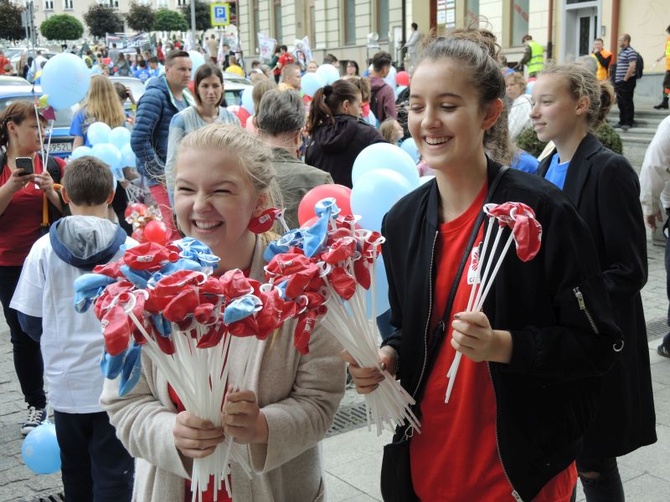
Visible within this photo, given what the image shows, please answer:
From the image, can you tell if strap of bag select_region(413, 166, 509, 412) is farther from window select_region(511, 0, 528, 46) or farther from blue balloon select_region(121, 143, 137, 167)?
window select_region(511, 0, 528, 46)

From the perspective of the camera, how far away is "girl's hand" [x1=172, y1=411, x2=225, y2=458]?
179cm

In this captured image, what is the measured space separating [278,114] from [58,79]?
10.9ft

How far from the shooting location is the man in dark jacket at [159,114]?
6410 millimetres

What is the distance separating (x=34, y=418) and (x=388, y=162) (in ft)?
8.49

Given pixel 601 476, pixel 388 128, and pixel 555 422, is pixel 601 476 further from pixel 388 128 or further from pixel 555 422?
pixel 388 128

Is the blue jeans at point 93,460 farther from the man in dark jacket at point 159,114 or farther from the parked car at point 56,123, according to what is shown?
the parked car at point 56,123

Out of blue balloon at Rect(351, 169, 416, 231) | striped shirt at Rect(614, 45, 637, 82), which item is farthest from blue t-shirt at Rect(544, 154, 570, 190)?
striped shirt at Rect(614, 45, 637, 82)

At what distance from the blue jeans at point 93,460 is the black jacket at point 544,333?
1.77 metres

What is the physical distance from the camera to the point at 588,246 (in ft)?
6.70

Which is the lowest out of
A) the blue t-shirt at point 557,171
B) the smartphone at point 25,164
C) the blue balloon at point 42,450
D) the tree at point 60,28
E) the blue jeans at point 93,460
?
the blue balloon at point 42,450

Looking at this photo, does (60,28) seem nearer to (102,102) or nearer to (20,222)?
(102,102)

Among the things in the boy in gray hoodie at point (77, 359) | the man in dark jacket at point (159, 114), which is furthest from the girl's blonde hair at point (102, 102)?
the boy in gray hoodie at point (77, 359)

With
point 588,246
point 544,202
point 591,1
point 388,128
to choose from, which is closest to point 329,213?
point 544,202

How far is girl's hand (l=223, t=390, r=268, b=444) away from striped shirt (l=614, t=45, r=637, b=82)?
16114mm
